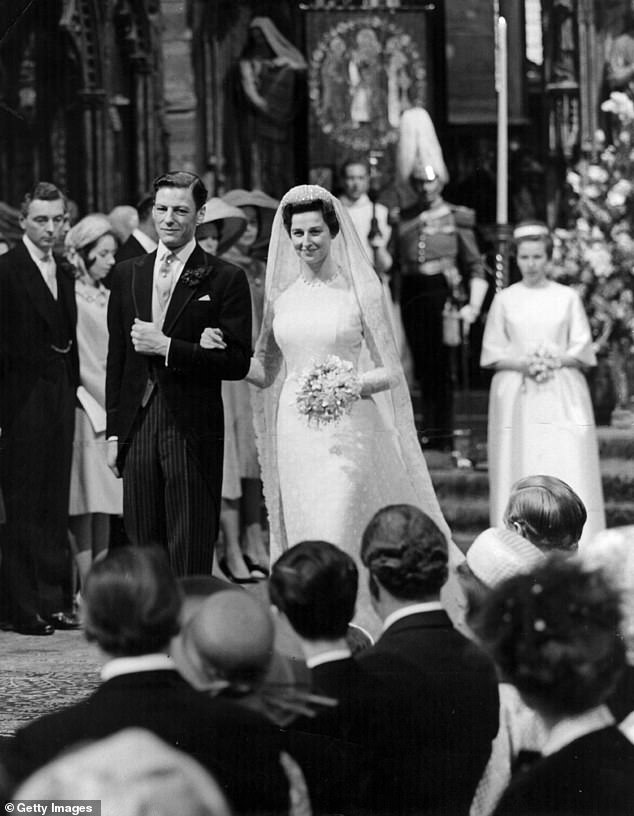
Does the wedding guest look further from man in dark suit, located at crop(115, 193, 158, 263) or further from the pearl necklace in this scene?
the pearl necklace

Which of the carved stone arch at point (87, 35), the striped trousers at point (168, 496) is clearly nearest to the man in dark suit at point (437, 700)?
the striped trousers at point (168, 496)

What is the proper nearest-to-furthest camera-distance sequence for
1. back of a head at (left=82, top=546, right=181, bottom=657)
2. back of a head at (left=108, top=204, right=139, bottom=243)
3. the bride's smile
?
back of a head at (left=82, top=546, right=181, bottom=657), the bride's smile, back of a head at (left=108, top=204, right=139, bottom=243)

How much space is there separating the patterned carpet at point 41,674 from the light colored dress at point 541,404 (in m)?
2.84

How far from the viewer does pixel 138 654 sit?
3295 mm

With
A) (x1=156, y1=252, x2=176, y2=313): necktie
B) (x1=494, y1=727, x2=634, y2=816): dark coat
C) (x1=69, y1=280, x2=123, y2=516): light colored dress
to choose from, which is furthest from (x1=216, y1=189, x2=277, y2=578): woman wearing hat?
(x1=494, y1=727, x2=634, y2=816): dark coat

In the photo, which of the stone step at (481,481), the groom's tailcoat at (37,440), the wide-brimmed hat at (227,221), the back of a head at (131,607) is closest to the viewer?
the back of a head at (131,607)

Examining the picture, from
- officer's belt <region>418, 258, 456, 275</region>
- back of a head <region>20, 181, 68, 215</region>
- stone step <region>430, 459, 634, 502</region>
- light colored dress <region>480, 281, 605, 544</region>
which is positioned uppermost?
back of a head <region>20, 181, 68, 215</region>

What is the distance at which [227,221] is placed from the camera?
8.81 m

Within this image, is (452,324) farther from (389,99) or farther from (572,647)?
(572,647)

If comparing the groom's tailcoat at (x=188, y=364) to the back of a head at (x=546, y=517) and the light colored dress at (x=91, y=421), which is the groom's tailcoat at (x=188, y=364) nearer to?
the back of a head at (x=546, y=517)

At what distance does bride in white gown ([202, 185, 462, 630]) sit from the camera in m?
6.68

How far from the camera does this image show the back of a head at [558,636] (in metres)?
3.02

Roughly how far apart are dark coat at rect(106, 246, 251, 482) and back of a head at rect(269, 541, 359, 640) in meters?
2.14

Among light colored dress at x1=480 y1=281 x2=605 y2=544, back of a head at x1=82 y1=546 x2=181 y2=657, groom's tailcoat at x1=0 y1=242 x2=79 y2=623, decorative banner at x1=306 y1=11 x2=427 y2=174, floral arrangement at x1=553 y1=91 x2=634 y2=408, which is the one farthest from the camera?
decorative banner at x1=306 y1=11 x2=427 y2=174
